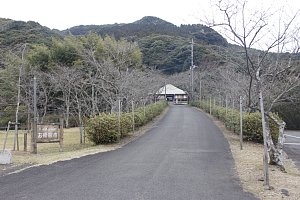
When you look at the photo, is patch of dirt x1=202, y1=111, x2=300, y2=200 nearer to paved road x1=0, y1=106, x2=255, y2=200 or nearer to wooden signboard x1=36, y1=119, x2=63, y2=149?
paved road x1=0, y1=106, x2=255, y2=200

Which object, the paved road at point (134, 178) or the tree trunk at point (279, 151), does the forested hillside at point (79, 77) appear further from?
the paved road at point (134, 178)

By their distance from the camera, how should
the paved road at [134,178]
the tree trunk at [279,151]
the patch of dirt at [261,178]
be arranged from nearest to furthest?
the paved road at [134,178], the patch of dirt at [261,178], the tree trunk at [279,151]

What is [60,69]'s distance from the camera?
26.0m

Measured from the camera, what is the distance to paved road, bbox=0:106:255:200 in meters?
5.89

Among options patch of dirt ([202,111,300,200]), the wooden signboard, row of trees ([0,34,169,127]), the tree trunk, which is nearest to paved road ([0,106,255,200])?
patch of dirt ([202,111,300,200])

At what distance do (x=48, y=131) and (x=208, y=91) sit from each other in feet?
100.0

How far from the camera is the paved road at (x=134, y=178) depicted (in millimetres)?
5887

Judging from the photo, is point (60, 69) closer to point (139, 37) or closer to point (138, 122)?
point (138, 122)

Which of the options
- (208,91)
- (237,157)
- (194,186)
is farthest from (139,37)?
(194,186)

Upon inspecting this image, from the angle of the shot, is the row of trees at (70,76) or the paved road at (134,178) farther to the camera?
the row of trees at (70,76)

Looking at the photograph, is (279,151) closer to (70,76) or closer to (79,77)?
(79,77)

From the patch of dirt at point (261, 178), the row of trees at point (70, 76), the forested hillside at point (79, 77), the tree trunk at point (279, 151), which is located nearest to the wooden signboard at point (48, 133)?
the forested hillside at point (79, 77)

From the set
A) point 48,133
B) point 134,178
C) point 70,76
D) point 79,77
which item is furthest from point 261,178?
point 70,76

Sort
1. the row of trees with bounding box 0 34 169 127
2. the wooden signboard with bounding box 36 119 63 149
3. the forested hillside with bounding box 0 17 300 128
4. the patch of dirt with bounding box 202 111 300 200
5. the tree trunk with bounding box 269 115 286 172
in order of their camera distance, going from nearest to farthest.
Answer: the patch of dirt with bounding box 202 111 300 200
the tree trunk with bounding box 269 115 286 172
the wooden signboard with bounding box 36 119 63 149
the forested hillside with bounding box 0 17 300 128
the row of trees with bounding box 0 34 169 127
